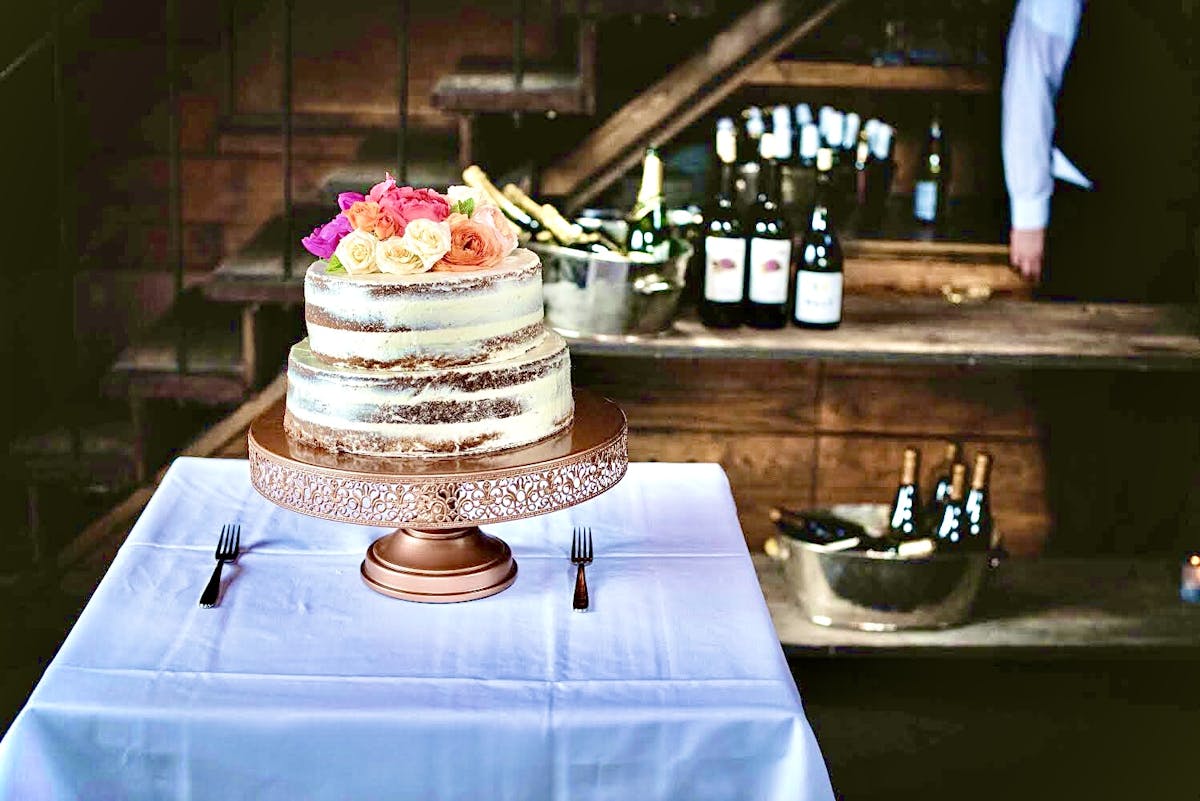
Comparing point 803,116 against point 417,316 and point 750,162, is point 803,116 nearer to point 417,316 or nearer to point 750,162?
point 750,162

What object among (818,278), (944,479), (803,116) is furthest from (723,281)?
(803,116)

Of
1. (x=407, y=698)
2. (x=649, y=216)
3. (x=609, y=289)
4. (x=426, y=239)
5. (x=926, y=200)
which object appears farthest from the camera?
(x=926, y=200)

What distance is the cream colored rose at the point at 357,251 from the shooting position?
1.40 meters

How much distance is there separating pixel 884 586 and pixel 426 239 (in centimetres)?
167

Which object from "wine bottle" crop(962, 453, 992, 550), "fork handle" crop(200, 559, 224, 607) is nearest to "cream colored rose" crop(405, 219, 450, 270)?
"fork handle" crop(200, 559, 224, 607)

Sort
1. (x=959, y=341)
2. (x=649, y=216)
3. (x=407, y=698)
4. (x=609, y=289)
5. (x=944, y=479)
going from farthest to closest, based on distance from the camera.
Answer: (x=944, y=479), (x=649, y=216), (x=959, y=341), (x=609, y=289), (x=407, y=698)

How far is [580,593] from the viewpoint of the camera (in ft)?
4.82

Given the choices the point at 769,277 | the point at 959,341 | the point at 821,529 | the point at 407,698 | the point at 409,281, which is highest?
the point at 409,281

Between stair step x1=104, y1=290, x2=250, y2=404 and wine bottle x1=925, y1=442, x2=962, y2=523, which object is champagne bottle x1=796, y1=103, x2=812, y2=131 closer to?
wine bottle x1=925, y1=442, x2=962, y2=523

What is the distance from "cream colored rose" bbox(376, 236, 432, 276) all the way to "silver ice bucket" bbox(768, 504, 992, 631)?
1.56 metres

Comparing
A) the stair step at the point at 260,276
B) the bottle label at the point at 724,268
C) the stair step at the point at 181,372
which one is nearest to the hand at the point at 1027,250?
the bottle label at the point at 724,268

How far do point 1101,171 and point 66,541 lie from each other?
8.71 feet

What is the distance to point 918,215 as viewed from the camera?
360cm

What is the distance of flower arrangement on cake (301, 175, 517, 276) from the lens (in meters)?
1.39
